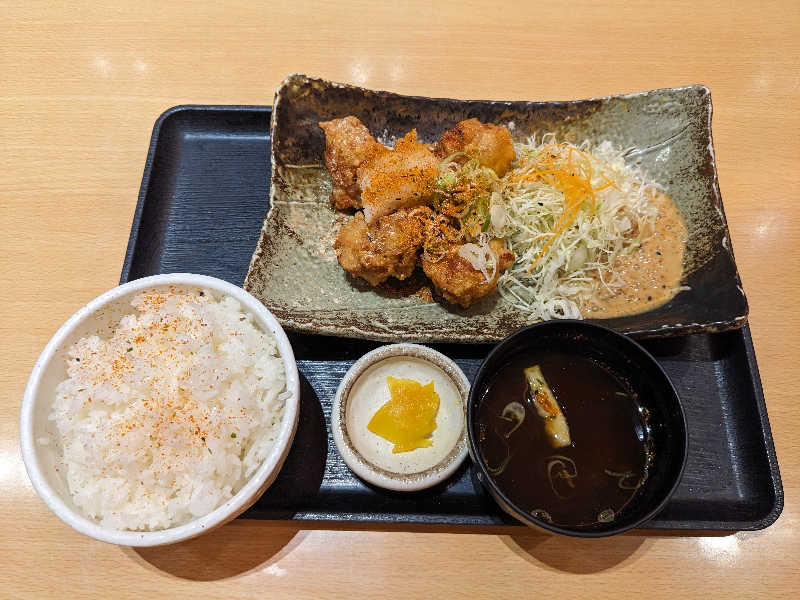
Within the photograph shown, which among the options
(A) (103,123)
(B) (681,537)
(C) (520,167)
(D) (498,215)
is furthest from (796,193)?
(A) (103,123)

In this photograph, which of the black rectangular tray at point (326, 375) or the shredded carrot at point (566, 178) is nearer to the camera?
the black rectangular tray at point (326, 375)

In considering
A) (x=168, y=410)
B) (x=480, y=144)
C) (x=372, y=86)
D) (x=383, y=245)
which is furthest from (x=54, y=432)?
(x=372, y=86)

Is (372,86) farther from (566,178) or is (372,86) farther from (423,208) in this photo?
(566,178)

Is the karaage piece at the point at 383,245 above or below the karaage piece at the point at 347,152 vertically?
below

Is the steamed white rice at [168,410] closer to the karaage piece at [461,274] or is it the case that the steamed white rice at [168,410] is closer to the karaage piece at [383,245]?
the karaage piece at [383,245]

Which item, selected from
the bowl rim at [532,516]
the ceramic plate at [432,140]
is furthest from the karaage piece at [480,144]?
the bowl rim at [532,516]

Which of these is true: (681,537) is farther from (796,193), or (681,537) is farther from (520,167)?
(796,193)
